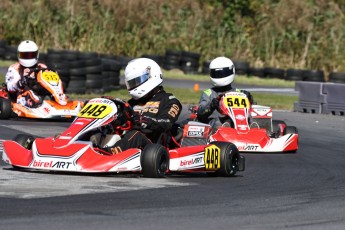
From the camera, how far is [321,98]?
19.2m

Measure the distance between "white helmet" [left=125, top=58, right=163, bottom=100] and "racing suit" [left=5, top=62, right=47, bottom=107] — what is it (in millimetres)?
5886

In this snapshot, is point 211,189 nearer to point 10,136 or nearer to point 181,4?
point 10,136

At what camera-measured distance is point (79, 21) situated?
30.4m

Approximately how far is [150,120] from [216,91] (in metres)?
3.77

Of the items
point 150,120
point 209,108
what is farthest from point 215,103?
point 150,120

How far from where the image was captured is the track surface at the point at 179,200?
6410mm

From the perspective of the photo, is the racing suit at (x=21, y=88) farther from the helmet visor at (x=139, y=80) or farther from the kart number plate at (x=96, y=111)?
the kart number plate at (x=96, y=111)

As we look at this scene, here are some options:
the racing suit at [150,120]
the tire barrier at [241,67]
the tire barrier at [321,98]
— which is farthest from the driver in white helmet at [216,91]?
the tire barrier at [241,67]

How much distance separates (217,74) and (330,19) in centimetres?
2034

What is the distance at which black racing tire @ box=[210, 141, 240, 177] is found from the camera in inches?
363

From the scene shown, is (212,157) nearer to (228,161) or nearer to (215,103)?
(228,161)

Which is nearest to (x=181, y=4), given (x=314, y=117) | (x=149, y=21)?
(x=149, y=21)

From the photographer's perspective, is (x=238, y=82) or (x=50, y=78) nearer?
(x=50, y=78)

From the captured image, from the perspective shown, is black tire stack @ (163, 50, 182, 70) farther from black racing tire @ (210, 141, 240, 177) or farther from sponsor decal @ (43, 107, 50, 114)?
black racing tire @ (210, 141, 240, 177)
